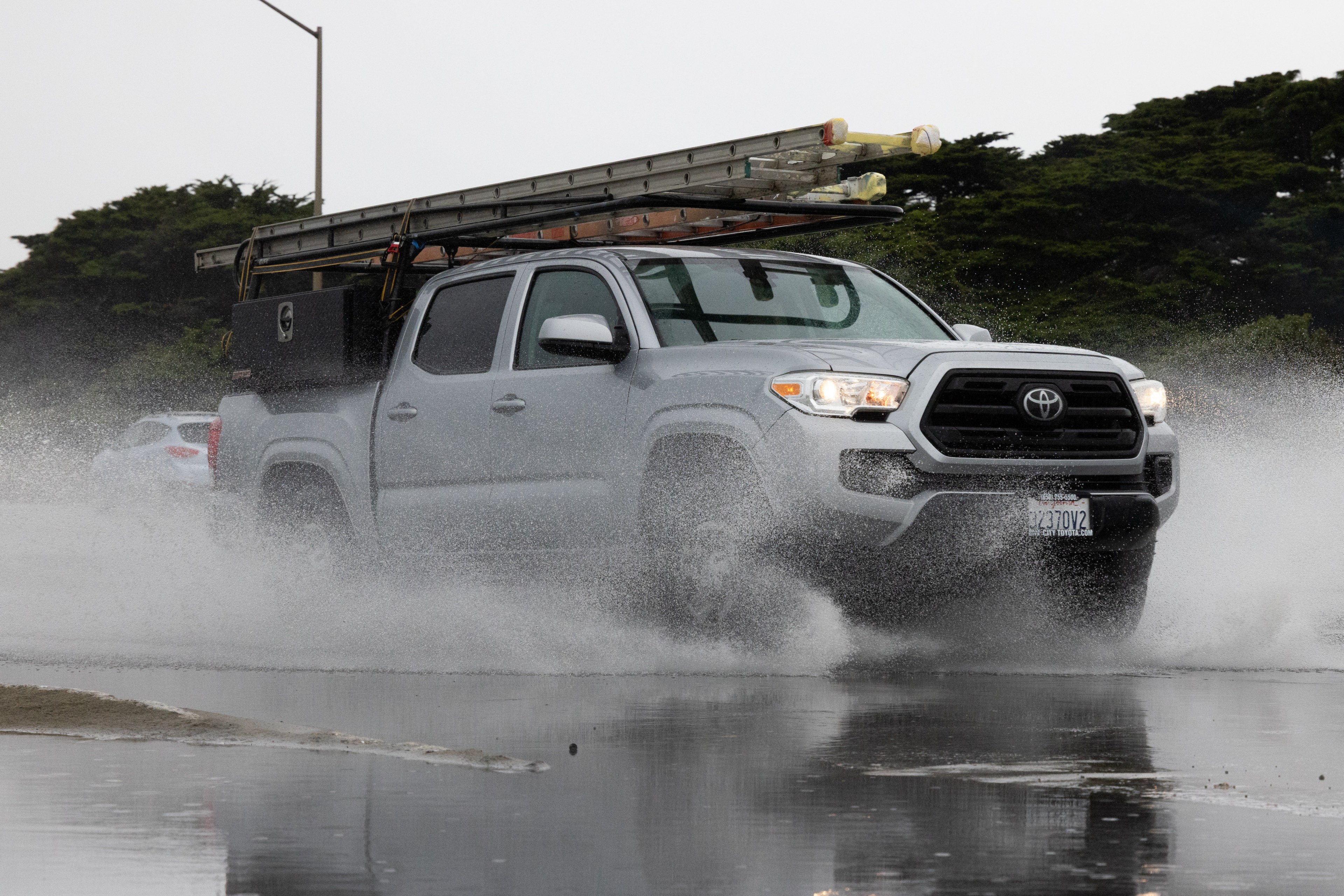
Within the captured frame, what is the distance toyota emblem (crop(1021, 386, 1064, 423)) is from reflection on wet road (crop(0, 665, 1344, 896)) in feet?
3.95

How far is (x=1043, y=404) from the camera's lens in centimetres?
946

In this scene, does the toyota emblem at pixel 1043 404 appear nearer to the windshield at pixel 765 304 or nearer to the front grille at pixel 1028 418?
the front grille at pixel 1028 418

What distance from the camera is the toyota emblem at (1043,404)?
941 cm

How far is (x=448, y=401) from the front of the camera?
1080 centimetres

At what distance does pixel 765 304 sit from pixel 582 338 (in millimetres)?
1006

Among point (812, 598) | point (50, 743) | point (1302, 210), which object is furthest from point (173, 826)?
point (1302, 210)

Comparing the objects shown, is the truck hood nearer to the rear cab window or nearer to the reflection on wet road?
the reflection on wet road

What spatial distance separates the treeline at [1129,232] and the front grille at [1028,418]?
1558 inches

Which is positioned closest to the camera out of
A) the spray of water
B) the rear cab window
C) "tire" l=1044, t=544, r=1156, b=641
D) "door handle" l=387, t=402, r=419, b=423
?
"tire" l=1044, t=544, r=1156, b=641

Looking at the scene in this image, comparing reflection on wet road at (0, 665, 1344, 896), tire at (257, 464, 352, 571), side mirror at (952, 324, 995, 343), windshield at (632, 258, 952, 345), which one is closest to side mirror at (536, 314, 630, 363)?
windshield at (632, 258, 952, 345)

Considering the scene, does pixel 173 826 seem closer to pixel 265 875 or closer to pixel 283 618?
pixel 265 875

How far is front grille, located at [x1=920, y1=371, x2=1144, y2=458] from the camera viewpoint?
9242mm

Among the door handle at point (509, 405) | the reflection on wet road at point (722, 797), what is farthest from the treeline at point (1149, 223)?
the reflection on wet road at point (722, 797)

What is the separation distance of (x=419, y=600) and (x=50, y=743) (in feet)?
11.6
